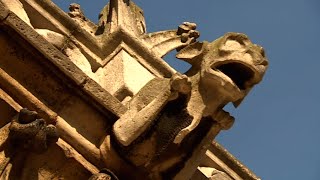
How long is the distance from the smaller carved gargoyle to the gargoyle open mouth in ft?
3.71

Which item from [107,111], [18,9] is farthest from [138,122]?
[18,9]

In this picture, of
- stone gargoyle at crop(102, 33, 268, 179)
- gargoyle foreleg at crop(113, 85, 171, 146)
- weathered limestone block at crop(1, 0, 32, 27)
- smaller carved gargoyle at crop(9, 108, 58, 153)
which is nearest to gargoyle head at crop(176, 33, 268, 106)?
stone gargoyle at crop(102, 33, 268, 179)

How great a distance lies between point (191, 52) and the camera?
5.55 metres

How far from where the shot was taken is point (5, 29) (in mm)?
5133

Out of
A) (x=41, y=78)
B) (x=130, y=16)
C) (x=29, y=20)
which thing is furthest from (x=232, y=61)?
(x=130, y=16)

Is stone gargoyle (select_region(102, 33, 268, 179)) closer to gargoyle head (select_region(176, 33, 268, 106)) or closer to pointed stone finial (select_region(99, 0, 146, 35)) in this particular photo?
gargoyle head (select_region(176, 33, 268, 106))

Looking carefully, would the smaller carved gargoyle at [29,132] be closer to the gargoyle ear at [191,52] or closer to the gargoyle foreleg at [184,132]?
the gargoyle foreleg at [184,132]

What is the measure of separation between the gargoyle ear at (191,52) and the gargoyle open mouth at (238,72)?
8.4 inches

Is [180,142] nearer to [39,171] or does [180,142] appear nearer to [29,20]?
[39,171]

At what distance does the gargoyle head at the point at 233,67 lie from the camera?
5.28m

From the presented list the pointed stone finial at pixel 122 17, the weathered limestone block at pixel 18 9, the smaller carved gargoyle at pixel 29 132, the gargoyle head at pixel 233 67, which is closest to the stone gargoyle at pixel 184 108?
the gargoyle head at pixel 233 67

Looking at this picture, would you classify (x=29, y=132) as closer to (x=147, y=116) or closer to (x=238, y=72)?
(x=147, y=116)

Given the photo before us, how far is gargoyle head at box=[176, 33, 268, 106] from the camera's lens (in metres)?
5.28

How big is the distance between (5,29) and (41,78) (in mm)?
350
